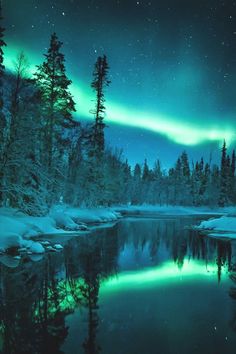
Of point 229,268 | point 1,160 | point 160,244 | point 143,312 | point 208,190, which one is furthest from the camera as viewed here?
point 208,190

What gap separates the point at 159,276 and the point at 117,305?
3.91 metres

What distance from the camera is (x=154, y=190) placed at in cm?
10281

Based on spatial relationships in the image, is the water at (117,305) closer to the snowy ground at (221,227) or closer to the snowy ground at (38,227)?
the snowy ground at (38,227)

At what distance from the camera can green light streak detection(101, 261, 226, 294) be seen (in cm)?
1079

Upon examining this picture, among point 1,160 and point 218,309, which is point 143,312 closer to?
point 218,309

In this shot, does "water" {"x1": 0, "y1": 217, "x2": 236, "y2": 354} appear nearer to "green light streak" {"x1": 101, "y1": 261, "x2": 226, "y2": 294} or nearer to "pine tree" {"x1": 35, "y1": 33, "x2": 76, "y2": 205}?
"green light streak" {"x1": 101, "y1": 261, "x2": 226, "y2": 294}

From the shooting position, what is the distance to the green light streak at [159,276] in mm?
10789

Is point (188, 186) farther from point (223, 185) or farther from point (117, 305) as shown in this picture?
point (117, 305)

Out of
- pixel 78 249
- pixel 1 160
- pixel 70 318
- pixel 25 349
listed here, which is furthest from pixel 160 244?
pixel 25 349

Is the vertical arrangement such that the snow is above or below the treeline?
A: below

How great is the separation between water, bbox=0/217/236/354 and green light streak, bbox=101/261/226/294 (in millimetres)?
35

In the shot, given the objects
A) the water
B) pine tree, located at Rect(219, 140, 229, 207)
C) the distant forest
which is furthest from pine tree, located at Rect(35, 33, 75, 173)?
pine tree, located at Rect(219, 140, 229, 207)

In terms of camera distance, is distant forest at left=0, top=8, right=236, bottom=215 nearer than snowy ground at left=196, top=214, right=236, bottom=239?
Yes

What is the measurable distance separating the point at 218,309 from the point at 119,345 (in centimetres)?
362
